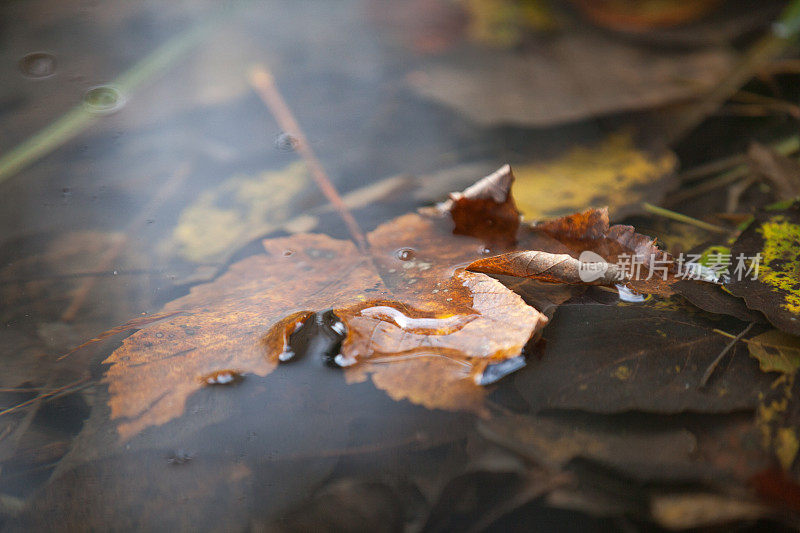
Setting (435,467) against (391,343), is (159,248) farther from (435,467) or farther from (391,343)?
(435,467)

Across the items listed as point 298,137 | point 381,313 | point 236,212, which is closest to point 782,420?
point 381,313

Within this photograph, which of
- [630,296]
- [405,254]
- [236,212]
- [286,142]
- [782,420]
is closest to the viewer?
[782,420]

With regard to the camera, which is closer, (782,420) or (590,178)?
(782,420)

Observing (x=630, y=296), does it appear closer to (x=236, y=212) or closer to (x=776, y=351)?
(x=776, y=351)

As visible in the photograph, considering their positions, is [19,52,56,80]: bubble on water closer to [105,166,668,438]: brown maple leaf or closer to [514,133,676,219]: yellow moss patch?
[105,166,668,438]: brown maple leaf

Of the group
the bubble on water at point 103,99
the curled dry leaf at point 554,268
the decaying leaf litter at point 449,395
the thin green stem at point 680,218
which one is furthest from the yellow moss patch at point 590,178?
the bubble on water at point 103,99

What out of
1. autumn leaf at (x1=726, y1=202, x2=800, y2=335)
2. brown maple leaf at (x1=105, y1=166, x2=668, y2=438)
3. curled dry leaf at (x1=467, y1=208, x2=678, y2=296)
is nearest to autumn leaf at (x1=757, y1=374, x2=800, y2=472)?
autumn leaf at (x1=726, y1=202, x2=800, y2=335)

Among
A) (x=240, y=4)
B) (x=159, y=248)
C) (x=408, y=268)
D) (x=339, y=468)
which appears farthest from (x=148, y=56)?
(x=339, y=468)
